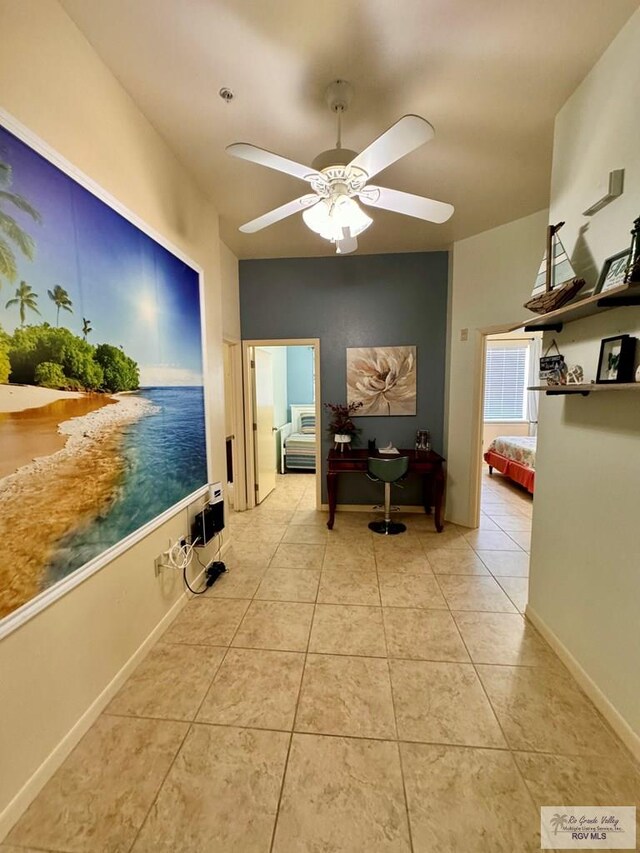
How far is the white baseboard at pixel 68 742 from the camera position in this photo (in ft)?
3.72

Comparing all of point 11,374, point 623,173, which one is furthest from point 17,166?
point 623,173

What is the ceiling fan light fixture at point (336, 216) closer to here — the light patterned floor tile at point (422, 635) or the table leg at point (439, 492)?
the light patterned floor tile at point (422, 635)

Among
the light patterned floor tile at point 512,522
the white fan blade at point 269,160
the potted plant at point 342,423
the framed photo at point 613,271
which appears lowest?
the light patterned floor tile at point 512,522

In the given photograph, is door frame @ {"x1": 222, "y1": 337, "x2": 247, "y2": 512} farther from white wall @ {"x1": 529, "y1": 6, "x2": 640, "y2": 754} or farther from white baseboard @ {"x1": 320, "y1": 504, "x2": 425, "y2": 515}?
white wall @ {"x1": 529, "y1": 6, "x2": 640, "y2": 754}

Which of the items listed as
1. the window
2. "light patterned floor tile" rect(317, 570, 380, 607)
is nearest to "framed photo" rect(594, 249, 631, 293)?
"light patterned floor tile" rect(317, 570, 380, 607)

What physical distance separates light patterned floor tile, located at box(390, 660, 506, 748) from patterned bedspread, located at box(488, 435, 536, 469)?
358 cm

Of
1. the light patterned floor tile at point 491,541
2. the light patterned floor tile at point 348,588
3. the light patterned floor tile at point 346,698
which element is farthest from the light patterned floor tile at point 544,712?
the light patterned floor tile at point 491,541

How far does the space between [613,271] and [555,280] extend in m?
0.31

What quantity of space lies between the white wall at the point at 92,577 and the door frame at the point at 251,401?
1887mm

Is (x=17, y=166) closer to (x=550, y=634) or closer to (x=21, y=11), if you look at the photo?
(x=21, y=11)

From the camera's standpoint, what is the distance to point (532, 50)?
1495 mm

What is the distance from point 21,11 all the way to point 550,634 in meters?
3.59

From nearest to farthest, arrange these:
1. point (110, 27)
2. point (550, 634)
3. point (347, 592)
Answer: point (110, 27) → point (550, 634) → point (347, 592)

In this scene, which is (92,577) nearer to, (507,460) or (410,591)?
(410,591)
